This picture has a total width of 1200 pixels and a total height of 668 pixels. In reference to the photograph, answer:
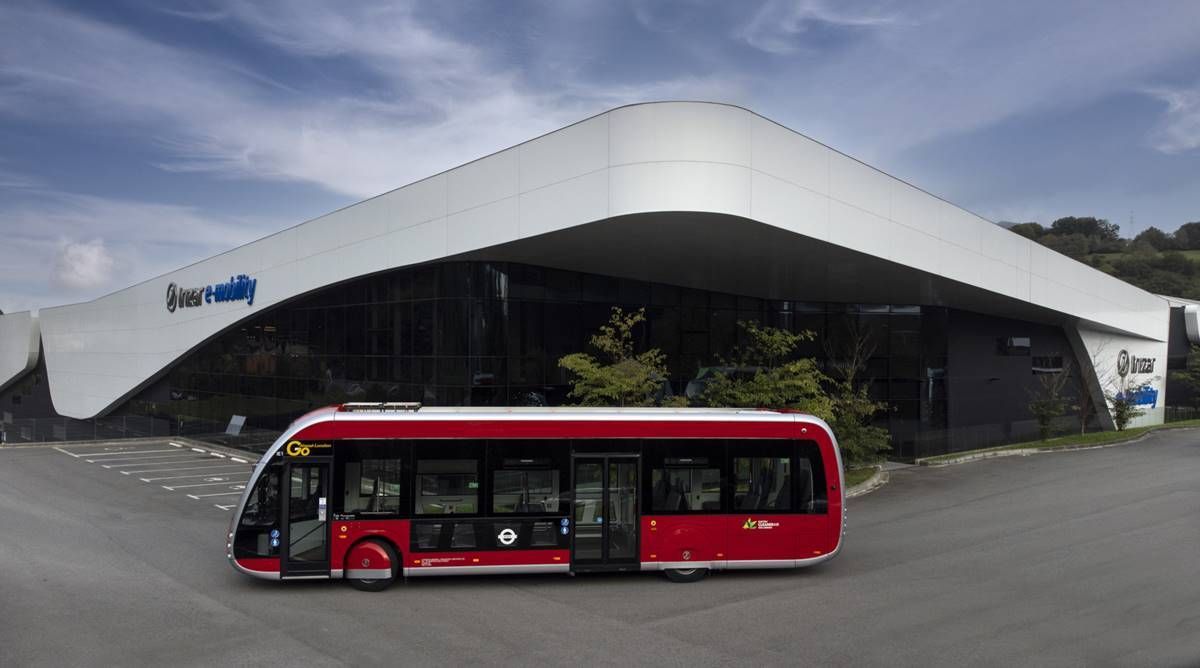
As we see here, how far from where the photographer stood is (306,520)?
37.0ft

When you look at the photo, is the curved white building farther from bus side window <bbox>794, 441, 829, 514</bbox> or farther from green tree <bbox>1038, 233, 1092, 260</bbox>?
green tree <bbox>1038, 233, 1092, 260</bbox>

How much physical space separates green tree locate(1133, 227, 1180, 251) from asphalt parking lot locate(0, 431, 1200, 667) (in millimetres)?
133136

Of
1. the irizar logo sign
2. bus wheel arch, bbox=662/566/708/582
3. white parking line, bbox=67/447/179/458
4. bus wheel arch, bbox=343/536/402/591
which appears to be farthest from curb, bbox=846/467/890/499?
white parking line, bbox=67/447/179/458

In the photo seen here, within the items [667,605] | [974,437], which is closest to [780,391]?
[667,605]

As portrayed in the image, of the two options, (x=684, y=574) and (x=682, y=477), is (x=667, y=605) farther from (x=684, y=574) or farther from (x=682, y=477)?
(x=682, y=477)

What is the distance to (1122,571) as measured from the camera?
12.2 m

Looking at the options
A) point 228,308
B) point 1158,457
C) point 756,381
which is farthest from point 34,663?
point 1158,457

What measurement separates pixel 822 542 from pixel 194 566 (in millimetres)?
9670

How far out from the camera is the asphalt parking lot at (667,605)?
8609mm

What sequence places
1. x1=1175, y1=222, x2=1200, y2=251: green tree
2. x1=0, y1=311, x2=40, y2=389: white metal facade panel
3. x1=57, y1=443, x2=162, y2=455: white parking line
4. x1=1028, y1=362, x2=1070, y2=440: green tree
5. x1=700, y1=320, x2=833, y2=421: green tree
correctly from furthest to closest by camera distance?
x1=1175, y1=222, x2=1200, y2=251: green tree, x1=0, y1=311, x2=40, y2=389: white metal facade panel, x1=57, y1=443, x2=162, y2=455: white parking line, x1=1028, y1=362, x2=1070, y2=440: green tree, x1=700, y1=320, x2=833, y2=421: green tree

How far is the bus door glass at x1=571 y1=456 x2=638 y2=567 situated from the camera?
11641 millimetres

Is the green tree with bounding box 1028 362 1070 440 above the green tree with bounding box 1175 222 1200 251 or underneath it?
underneath

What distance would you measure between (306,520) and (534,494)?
3209 millimetres

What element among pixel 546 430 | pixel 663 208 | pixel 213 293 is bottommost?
pixel 546 430
